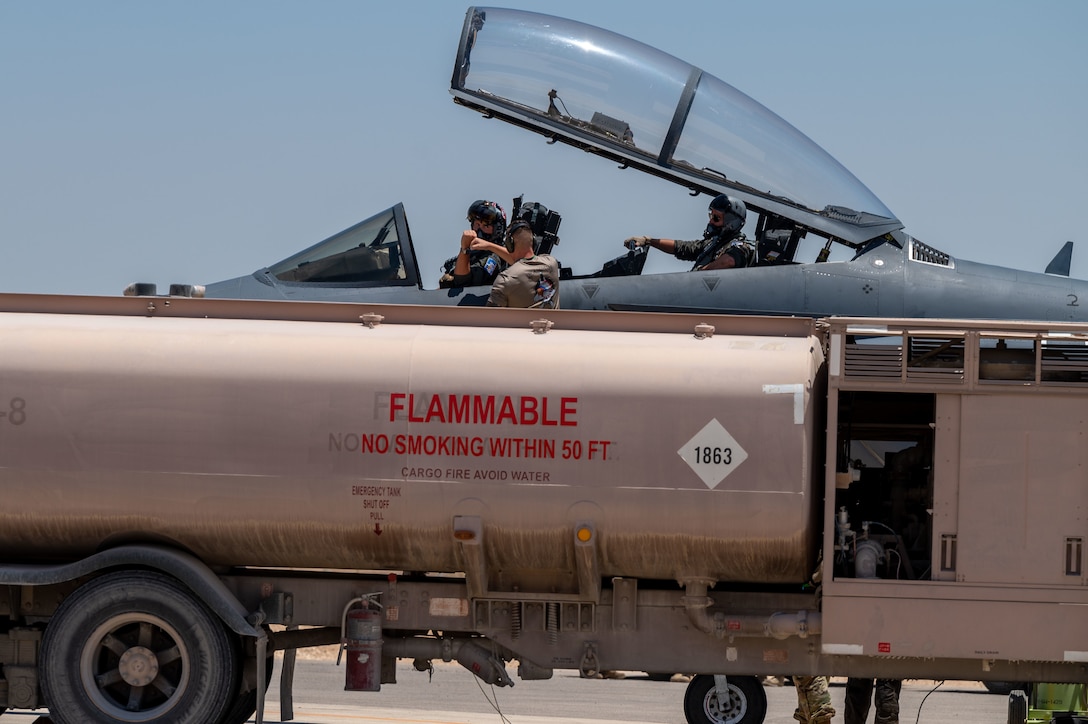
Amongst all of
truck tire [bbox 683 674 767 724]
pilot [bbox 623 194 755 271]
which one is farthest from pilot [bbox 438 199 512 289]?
truck tire [bbox 683 674 767 724]

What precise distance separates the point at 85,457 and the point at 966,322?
550cm

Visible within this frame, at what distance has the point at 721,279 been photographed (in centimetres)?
1032

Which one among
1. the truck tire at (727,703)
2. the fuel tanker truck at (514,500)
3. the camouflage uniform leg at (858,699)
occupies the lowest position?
the truck tire at (727,703)

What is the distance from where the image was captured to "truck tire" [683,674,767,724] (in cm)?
1204

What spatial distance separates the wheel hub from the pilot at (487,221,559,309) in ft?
11.0

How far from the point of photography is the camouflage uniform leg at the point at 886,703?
1027 centimetres

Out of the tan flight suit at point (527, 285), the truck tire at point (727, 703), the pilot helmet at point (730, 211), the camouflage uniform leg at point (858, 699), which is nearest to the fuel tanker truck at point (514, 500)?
the tan flight suit at point (527, 285)

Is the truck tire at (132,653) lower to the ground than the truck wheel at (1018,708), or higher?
higher

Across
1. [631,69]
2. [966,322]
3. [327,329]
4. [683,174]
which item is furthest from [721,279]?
[327,329]

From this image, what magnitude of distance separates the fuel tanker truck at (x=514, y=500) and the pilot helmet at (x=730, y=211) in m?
2.15

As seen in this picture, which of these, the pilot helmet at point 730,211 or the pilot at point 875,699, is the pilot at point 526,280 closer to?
the pilot helmet at point 730,211

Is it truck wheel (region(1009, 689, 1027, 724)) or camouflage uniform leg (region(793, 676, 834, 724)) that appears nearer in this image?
truck wheel (region(1009, 689, 1027, 724))

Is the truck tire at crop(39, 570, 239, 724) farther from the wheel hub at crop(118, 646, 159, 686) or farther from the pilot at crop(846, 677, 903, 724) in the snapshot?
the pilot at crop(846, 677, 903, 724)

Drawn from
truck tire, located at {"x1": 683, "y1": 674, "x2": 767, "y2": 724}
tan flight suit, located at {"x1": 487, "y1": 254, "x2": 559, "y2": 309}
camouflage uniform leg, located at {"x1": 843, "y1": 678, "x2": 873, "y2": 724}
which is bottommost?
truck tire, located at {"x1": 683, "y1": 674, "x2": 767, "y2": 724}
